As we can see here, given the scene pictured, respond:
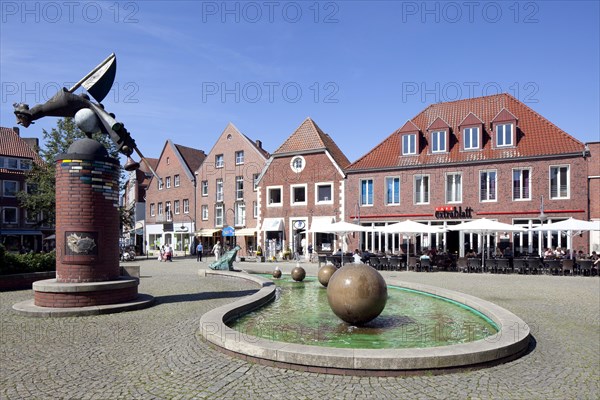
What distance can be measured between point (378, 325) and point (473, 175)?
2583 centimetres

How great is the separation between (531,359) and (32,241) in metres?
58.5

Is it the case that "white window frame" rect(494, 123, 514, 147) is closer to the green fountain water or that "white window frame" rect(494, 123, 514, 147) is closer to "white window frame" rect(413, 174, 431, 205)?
"white window frame" rect(413, 174, 431, 205)

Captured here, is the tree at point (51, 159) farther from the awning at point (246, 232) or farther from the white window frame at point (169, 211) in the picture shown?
the white window frame at point (169, 211)

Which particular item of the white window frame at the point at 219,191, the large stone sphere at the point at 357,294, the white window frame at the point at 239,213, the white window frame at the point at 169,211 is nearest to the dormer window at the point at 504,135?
the white window frame at the point at 239,213

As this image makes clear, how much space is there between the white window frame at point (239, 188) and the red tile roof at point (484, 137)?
48.9 feet

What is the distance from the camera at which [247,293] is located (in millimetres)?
14656

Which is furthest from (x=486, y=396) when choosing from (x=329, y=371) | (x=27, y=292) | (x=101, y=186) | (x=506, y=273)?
(x=506, y=273)

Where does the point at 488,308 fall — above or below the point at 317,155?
below

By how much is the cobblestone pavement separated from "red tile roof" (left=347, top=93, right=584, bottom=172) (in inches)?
918

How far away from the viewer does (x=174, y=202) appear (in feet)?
184

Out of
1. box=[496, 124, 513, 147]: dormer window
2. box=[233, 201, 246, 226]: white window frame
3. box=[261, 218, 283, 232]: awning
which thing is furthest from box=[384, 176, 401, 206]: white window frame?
box=[233, 201, 246, 226]: white window frame

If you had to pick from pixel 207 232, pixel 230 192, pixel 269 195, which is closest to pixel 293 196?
pixel 269 195

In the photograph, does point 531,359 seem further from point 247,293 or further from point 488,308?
point 247,293

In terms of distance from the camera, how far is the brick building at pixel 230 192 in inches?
1850
